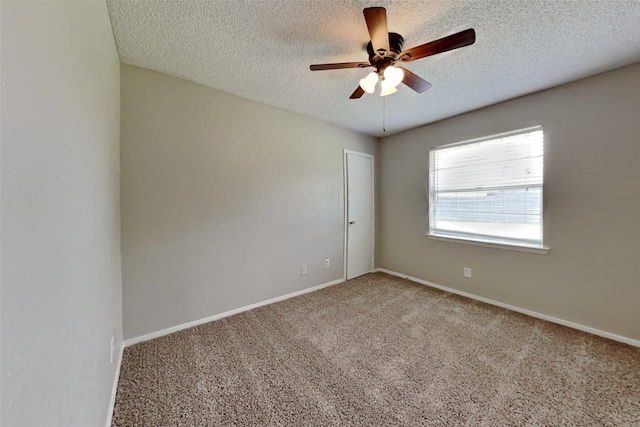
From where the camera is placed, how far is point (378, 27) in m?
1.32

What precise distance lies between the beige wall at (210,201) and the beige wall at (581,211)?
211 centimetres

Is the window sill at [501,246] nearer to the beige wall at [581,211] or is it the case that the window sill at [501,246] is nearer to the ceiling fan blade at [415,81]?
the beige wall at [581,211]

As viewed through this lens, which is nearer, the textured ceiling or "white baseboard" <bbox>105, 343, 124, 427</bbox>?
"white baseboard" <bbox>105, 343, 124, 427</bbox>

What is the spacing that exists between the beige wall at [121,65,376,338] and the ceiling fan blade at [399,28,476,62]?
5.76 feet

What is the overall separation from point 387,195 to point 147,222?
130 inches

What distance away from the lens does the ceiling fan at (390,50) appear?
1281mm

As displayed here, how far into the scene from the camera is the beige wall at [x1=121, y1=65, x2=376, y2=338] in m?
2.03

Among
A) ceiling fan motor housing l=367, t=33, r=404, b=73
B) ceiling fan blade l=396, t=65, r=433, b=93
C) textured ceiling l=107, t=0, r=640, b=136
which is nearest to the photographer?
textured ceiling l=107, t=0, r=640, b=136

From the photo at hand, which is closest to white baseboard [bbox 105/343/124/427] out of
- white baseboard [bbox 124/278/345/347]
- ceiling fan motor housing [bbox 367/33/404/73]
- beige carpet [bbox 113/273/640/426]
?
beige carpet [bbox 113/273/640/426]

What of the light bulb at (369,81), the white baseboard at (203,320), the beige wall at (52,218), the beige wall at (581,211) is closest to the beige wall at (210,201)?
the white baseboard at (203,320)

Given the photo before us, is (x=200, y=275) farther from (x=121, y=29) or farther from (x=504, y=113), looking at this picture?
(x=504, y=113)

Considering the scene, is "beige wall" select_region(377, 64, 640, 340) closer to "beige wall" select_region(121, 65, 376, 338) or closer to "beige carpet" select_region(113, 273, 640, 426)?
"beige carpet" select_region(113, 273, 640, 426)

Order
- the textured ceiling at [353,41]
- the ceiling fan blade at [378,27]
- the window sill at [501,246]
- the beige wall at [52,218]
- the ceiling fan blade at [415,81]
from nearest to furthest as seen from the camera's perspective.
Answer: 1. the beige wall at [52,218]
2. the ceiling fan blade at [378,27]
3. the textured ceiling at [353,41]
4. the ceiling fan blade at [415,81]
5. the window sill at [501,246]

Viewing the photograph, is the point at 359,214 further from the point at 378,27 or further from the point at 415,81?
the point at 378,27
